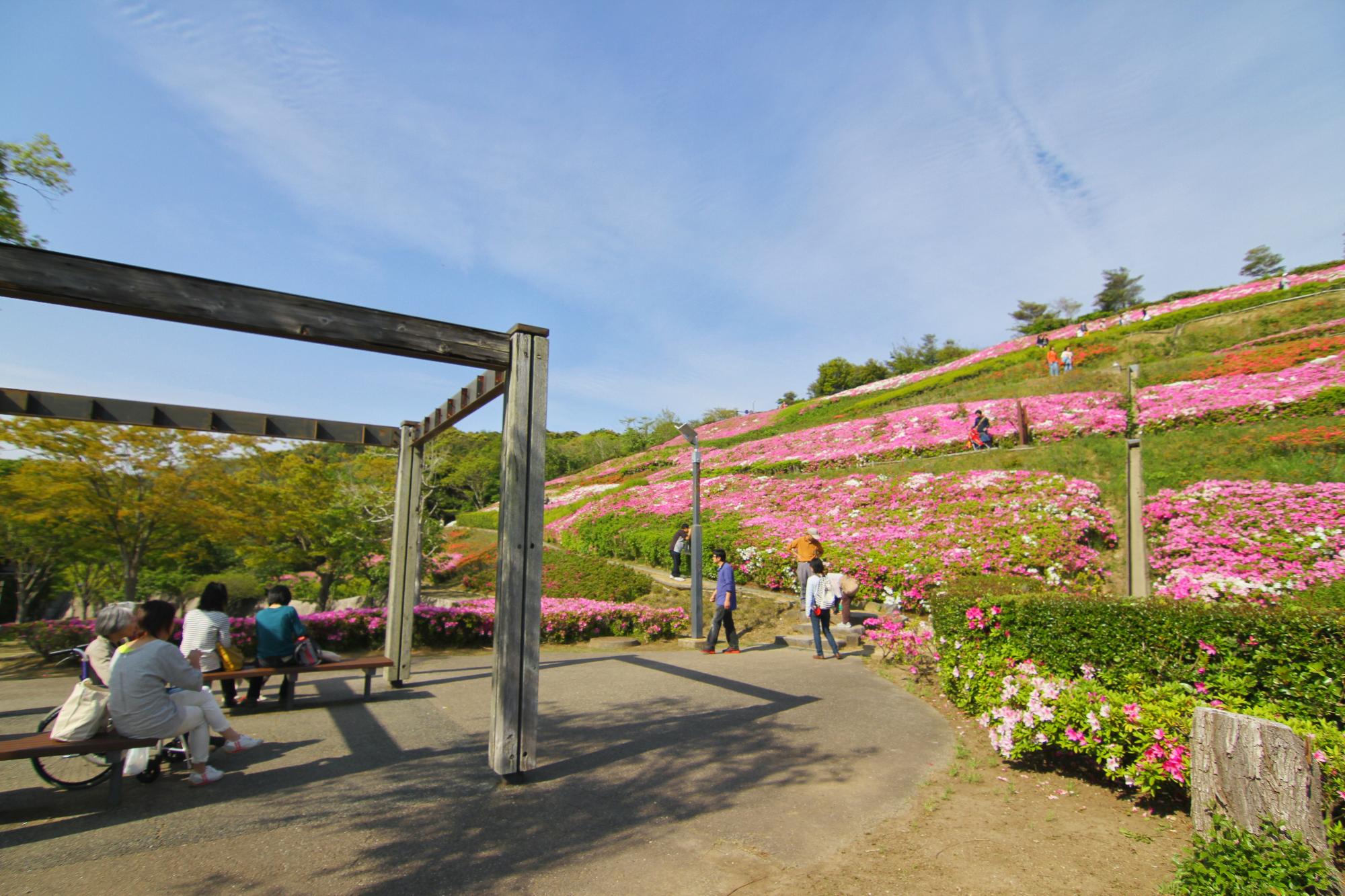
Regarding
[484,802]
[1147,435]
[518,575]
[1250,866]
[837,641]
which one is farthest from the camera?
[1147,435]

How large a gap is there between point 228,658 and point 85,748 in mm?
2339

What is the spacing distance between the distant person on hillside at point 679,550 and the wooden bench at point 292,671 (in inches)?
342

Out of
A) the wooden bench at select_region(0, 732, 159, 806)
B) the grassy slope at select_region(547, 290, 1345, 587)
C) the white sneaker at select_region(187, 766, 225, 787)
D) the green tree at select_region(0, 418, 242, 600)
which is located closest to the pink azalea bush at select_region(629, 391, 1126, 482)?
the grassy slope at select_region(547, 290, 1345, 587)

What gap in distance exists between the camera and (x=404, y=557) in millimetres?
7773

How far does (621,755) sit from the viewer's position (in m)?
5.10

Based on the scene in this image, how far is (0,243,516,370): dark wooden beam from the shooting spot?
3592 mm

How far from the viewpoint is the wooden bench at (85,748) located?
12.4ft

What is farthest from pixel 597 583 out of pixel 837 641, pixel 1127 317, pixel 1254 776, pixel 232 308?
pixel 1127 317

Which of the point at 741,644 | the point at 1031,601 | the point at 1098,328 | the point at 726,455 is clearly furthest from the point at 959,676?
the point at 1098,328

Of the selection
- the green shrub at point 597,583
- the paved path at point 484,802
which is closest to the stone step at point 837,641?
the paved path at point 484,802

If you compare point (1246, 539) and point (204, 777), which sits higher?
point (1246, 539)

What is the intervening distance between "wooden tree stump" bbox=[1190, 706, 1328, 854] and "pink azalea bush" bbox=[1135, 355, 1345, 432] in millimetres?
14967

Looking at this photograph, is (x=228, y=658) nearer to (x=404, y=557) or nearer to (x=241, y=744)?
(x=241, y=744)

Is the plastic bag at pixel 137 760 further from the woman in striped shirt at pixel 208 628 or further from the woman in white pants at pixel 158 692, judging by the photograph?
the woman in striped shirt at pixel 208 628
